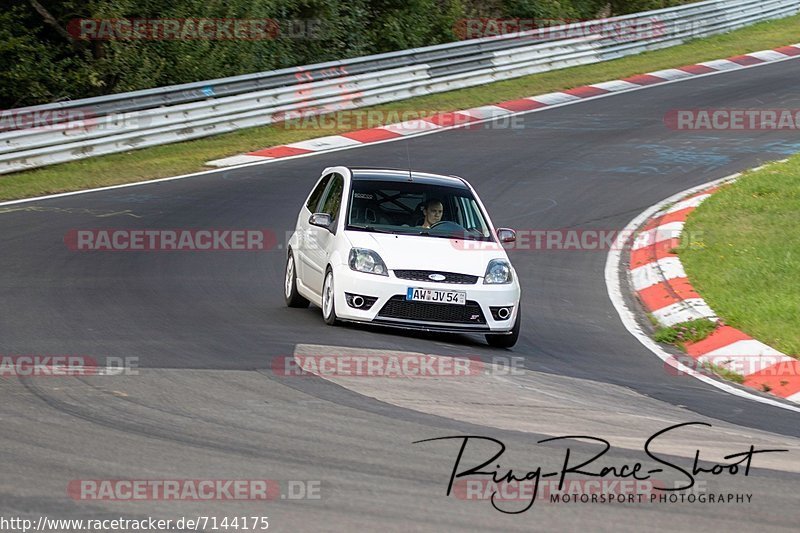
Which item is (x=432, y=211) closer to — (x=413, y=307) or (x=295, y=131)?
(x=413, y=307)

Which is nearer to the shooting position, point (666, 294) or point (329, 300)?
point (329, 300)

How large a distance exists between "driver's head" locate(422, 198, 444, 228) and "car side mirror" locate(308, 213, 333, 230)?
34.2 inches

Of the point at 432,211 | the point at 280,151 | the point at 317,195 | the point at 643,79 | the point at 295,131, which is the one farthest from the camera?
the point at 643,79

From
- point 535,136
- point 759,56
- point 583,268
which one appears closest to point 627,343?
point 583,268

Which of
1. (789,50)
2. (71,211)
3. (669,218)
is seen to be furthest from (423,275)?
(789,50)

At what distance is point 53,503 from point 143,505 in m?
0.37

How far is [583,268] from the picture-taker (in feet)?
46.9

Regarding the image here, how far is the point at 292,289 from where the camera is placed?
11.6 metres

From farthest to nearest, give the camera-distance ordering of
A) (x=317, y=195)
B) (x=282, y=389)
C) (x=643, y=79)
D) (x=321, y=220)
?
(x=643, y=79), (x=317, y=195), (x=321, y=220), (x=282, y=389)

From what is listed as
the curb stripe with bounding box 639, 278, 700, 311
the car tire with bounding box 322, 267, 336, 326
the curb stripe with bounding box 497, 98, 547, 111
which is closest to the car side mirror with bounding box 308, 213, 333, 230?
the car tire with bounding box 322, 267, 336, 326

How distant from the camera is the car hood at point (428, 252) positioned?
10.2 metres

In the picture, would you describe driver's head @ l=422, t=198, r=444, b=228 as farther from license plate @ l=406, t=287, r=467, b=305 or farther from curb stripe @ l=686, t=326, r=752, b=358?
curb stripe @ l=686, t=326, r=752, b=358

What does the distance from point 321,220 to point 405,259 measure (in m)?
1.12

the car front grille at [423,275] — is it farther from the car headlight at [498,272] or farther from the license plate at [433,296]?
the car headlight at [498,272]
